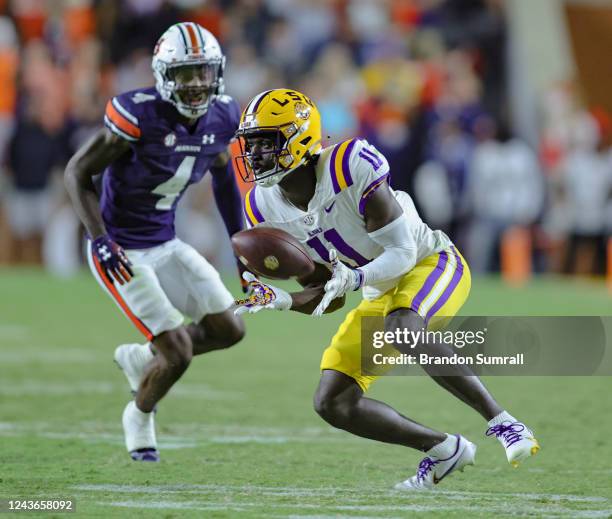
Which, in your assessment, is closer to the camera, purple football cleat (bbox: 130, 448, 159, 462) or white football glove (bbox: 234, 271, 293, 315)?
white football glove (bbox: 234, 271, 293, 315)

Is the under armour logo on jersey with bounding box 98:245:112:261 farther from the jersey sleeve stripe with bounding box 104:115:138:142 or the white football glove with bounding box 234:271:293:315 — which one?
the white football glove with bounding box 234:271:293:315

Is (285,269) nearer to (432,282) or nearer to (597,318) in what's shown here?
(432,282)

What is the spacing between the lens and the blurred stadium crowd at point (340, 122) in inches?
516

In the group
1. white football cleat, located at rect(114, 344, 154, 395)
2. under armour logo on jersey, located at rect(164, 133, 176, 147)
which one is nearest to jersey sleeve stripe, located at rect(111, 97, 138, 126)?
under armour logo on jersey, located at rect(164, 133, 176, 147)

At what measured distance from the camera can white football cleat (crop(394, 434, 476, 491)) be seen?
4926 mm

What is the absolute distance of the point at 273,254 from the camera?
4.75 meters

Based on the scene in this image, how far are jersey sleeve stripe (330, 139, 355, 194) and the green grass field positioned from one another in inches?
43.1

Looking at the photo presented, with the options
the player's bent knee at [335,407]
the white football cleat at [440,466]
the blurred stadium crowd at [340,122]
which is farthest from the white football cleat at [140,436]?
the blurred stadium crowd at [340,122]

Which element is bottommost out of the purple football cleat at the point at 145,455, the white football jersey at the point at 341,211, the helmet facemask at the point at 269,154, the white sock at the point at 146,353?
the purple football cleat at the point at 145,455

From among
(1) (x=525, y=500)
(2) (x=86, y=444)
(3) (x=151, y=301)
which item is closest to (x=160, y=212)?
(3) (x=151, y=301)

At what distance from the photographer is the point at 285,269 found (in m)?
4.76

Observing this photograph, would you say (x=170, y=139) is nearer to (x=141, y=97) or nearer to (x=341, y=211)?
(x=141, y=97)

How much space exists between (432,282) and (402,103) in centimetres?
847

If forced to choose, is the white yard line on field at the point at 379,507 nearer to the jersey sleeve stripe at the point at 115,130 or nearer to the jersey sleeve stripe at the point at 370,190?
the jersey sleeve stripe at the point at 370,190
